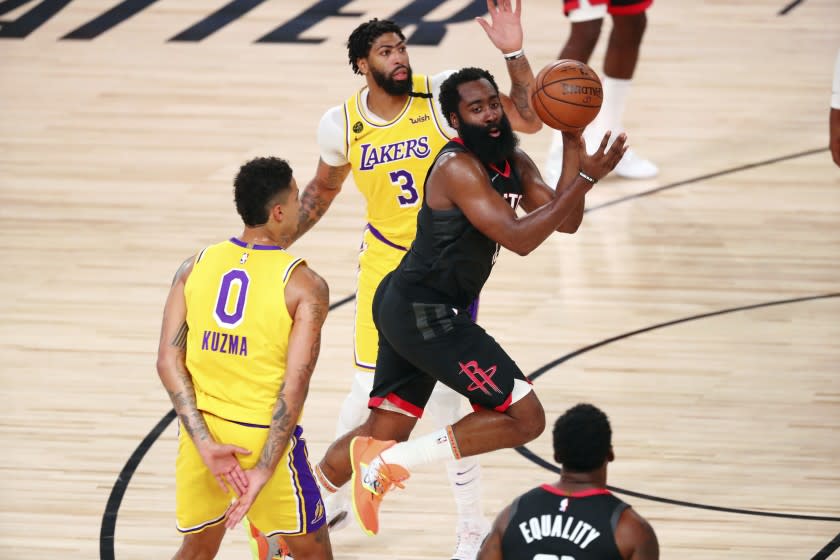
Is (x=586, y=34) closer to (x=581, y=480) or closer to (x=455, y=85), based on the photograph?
(x=455, y=85)

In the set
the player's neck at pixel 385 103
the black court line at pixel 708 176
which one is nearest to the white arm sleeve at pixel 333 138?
the player's neck at pixel 385 103

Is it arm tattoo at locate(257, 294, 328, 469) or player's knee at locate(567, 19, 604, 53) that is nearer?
arm tattoo at locate(257, 294, 328, 469)

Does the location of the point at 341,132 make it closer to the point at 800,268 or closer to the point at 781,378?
the point at 781,378

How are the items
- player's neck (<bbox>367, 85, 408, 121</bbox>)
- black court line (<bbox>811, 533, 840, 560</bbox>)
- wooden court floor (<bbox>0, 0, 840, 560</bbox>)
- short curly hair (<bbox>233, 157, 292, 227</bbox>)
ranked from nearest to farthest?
short curly hair (<bbox>233, 157, 292, 227</bbox>) → black court line (<bbox>811, 533, 840, 560</bbox>) → player's neck (<bbox>367, 85, 408, 121</bbox>) → wooden court floor (<bbox>0, 0, 840, 560</bbox>)

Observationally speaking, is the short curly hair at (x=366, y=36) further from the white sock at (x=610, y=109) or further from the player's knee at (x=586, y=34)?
the white sock at (x=610, y=109)

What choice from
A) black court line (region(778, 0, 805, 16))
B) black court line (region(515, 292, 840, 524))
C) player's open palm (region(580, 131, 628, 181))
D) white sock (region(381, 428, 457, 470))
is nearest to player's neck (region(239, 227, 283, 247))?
white sock (region(381, 428, 457, 470))

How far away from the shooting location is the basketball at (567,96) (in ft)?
17.8

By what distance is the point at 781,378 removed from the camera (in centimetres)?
754

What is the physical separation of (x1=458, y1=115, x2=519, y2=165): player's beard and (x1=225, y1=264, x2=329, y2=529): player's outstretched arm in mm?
875

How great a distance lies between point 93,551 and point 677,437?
2852mm

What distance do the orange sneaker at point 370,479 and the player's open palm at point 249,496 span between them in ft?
2.41

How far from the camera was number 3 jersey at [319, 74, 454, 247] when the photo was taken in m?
5.95

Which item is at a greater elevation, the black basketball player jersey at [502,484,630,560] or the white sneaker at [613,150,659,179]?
the black basketball player jersey at [502,484,630,560]

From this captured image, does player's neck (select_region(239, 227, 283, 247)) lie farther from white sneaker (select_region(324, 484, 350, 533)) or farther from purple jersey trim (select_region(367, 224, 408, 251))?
white sneaker (select_region(324, 484, 350, 533))
